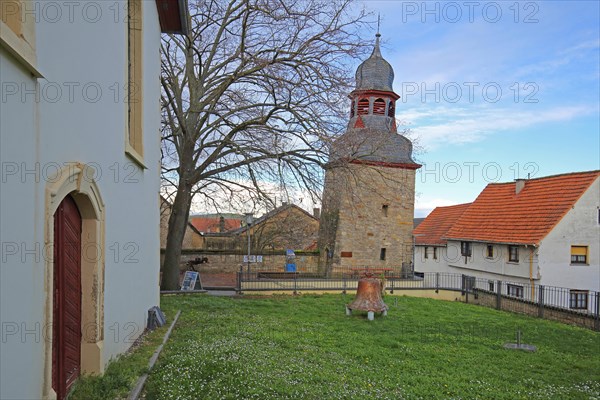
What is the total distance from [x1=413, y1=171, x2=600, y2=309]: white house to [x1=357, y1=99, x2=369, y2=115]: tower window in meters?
9.48

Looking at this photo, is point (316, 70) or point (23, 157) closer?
point (23, 157)

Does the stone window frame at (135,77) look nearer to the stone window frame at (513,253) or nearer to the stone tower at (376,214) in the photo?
the stone tower at (376,214)

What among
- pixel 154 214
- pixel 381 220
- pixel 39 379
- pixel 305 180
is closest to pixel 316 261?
pixel 381 220

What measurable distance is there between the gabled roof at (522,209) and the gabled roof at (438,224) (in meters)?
3.59

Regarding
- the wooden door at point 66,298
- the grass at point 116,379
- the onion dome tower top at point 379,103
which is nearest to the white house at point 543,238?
the onion dome tower top at point 379,103

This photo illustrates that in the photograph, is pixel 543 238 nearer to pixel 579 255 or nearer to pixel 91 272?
pixel 579 255

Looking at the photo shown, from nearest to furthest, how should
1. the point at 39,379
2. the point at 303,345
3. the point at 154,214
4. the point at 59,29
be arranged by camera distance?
the point at 39,379 < the point at 59,29 < the point at 303,345 < the point at 154,214

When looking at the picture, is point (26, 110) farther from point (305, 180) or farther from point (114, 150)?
point (305, 180)

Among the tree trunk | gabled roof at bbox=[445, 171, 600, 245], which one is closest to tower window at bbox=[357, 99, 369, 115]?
gabled roof at bbox=[445, 171, 600, 245]

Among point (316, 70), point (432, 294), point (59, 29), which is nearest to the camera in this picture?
point (59, 29)

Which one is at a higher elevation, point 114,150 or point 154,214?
point 114,150

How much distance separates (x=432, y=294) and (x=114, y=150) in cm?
1657

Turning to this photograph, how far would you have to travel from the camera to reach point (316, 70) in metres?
13.7

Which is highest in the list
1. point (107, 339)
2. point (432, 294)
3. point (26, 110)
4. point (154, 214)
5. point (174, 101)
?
point (174, 101)
